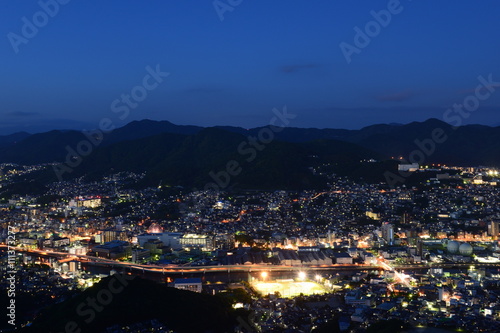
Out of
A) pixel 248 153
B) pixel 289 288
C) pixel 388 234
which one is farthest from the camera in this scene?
pixel 248 153

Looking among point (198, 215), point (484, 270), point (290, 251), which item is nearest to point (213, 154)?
point (198, 215)

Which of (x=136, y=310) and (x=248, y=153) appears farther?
(x=248, y=153)

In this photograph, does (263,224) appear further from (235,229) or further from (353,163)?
(353,163)

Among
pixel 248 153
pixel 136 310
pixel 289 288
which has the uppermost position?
pixel 248 153

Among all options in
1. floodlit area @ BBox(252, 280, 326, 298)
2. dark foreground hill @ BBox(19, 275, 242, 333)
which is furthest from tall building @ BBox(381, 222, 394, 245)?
dark foreground hill @ BBox(19, 275, 242, 333)

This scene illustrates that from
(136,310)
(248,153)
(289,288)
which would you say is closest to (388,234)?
(289,288)

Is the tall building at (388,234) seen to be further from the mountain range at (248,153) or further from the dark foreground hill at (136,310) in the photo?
the mountain range at (248,153)

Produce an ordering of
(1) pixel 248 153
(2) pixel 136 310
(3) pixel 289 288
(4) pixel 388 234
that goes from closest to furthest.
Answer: (2) pixel 136 310
(3) pixel 289 288
(4) pixel 388 234
(1) pixel 248 153

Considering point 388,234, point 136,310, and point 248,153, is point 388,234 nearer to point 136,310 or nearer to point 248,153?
point 136,310
